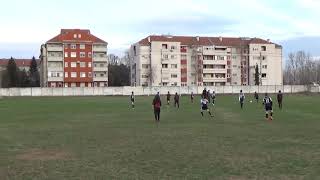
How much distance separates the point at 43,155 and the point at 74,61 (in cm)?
11642

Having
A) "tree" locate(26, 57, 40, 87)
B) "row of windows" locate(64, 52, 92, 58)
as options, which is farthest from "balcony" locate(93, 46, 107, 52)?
"tree" locate(26, 57, 40, 87)

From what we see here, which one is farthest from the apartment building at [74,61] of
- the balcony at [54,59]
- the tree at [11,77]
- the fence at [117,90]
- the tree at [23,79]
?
the fence at [117,90]

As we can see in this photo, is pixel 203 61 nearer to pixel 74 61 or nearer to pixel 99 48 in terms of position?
pixel 99 48

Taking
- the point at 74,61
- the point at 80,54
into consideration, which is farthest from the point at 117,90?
the point at 80,54

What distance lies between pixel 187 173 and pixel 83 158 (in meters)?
4.15

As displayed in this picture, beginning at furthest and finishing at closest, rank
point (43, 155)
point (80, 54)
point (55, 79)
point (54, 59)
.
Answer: point (80, 54) → point (54, 59) → point (55, 79) → point (43, 155)

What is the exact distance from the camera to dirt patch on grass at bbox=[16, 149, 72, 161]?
15.8 m

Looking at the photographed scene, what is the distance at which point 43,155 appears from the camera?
54.4ft

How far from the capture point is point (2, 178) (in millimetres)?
12164

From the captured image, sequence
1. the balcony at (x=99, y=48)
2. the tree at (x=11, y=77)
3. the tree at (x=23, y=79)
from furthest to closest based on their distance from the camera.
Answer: the tree at (x=23, y=79), the tree at (x=11, y=77), the balcony at (x=99, y=48)

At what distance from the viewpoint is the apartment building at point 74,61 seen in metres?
131

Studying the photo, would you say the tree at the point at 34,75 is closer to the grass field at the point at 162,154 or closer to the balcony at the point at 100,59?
the balcony at the point at 100,59

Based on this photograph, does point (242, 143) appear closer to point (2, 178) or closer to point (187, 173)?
point (187, 173)

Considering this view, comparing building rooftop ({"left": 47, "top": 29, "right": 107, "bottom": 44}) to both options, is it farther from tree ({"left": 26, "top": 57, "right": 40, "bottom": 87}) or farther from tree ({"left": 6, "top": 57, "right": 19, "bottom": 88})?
tree ({"left": 26, "top": 57, "right": 40, "bottom": 87})
